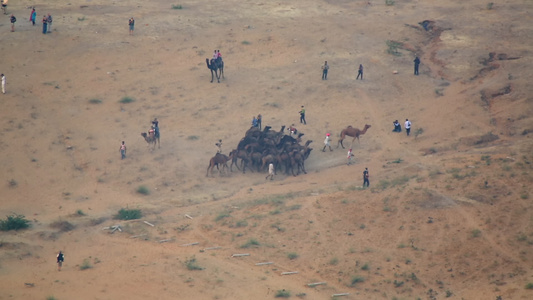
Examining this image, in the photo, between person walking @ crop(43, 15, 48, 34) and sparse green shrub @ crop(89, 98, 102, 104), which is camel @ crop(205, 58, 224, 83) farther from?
person walking @ crop(43, 15, 48, 34)

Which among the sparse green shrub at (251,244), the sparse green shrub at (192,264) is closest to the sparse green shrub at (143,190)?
the sparse green shrub at (251,244)

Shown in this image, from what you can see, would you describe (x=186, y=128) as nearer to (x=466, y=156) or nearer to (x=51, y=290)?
(x=466, y=156)

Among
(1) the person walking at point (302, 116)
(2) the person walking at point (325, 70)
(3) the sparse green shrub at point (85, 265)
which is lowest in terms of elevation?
(3) the sparse green shrub at point (85, 265)

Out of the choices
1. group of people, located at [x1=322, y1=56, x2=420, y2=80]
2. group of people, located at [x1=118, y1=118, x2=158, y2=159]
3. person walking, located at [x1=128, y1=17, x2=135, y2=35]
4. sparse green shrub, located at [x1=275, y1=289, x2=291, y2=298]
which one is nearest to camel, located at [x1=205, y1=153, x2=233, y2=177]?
group of people, located at [x1=118, y1=118, x2=158, y2=159]

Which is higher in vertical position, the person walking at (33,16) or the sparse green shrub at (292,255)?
the person walking at (33,16)

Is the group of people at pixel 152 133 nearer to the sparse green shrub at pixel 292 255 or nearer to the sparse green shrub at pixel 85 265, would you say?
the sparse green shrub at pixel 85 265

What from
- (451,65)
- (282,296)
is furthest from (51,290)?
(451,65)

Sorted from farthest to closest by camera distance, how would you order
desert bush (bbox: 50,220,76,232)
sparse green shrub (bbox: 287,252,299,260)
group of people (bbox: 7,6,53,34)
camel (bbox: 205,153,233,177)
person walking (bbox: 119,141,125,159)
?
group of people (bbox: 7,6,53,34) → person walking (bbox: 119,141,125,159) → camel (bbox: 205,153,233,177) → desert bush (bbox: 50,220,76,232) → sparse green shrub (bbox: 287,252,299,260)
